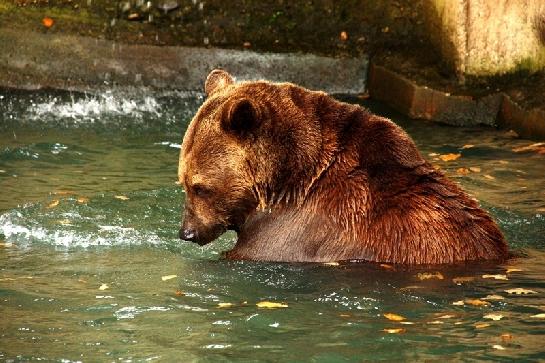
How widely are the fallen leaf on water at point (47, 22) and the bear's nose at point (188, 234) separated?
7.64 metres

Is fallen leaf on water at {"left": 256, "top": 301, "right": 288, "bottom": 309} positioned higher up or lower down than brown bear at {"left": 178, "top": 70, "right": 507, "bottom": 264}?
lower down

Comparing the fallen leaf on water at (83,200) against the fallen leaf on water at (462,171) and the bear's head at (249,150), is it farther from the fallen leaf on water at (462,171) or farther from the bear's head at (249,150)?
the fallen leaf on water at (462,171)

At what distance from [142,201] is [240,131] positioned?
10.1 ft

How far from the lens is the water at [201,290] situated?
654cm

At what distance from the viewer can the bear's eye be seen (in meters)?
8.14

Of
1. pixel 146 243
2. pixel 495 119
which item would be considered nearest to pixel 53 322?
pixel 146 243

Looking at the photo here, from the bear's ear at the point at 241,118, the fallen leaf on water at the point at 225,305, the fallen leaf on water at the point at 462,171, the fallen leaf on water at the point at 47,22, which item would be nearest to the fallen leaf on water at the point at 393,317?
the fallen leaf on water at the point at 225,305

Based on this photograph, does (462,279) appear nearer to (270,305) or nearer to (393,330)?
(393,330)

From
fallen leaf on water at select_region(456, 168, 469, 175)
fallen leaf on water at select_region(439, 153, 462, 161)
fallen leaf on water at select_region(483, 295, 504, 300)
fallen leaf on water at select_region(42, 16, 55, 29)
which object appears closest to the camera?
fallen leaf on water at select_region(483, 295, 504, 300)

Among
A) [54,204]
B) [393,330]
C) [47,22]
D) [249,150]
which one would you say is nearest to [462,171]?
[54,204]

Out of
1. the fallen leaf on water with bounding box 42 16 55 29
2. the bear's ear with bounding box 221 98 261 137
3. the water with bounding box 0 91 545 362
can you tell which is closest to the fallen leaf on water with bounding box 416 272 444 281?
the water with bounding box 0 91 545 362

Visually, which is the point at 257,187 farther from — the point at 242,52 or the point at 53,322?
the point at 242,52

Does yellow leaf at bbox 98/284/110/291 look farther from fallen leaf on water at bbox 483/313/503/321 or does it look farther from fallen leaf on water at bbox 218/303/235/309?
fallen leaf on water at bbox 483/313/503/321

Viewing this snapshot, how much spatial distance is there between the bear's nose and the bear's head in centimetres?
16
